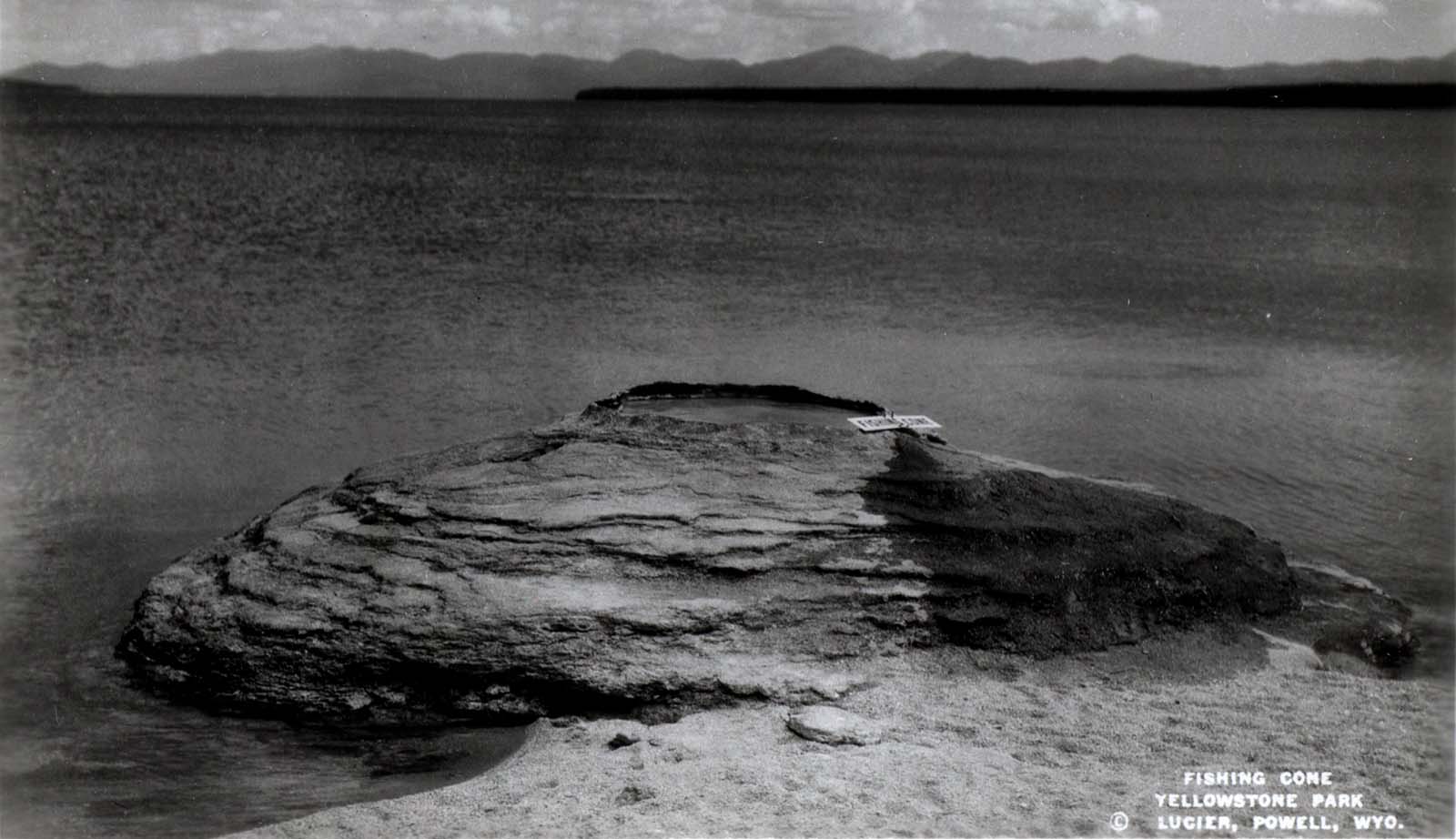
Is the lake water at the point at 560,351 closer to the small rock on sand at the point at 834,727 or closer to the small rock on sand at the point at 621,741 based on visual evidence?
the small rock on sand at the point at 621,741

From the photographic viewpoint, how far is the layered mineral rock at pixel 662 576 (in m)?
6.13

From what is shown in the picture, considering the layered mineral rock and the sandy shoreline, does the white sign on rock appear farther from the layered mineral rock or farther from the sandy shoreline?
the sandy shoreline

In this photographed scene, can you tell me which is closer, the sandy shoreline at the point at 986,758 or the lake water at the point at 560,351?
the sandy shoreline at the point at 986,758

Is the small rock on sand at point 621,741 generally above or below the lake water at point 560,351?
below

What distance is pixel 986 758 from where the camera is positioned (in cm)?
540

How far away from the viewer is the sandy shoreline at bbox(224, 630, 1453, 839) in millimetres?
4949

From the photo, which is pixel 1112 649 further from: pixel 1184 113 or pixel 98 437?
pixel 1184 113

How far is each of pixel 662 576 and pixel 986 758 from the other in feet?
6.02

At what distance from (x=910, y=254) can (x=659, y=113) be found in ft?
232

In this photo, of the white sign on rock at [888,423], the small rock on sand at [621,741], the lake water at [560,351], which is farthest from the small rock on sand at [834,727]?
the white sign on rock at [888,423]

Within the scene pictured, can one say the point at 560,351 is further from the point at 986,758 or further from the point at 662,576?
the point at 986,758

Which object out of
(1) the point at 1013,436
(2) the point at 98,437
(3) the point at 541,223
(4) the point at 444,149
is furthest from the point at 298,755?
(4) the point at 444,149

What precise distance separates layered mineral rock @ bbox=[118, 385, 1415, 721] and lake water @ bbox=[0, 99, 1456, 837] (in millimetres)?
347

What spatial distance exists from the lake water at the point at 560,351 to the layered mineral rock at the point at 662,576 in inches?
13.6
